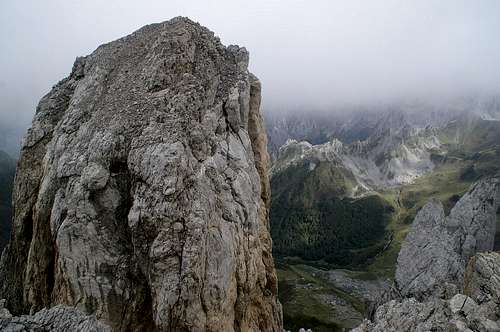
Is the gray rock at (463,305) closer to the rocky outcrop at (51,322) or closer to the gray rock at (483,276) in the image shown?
the gray rock at (483,276)

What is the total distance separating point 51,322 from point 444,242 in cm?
7882

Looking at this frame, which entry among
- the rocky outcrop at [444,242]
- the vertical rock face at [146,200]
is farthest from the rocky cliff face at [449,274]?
the vertical rock face at [146,200]

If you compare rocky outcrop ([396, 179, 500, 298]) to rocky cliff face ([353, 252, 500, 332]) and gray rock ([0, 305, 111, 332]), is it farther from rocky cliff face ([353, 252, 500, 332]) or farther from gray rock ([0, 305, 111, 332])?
gray rock ([0, 305, 111, 332])

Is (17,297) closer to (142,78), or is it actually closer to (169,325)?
(169,325)

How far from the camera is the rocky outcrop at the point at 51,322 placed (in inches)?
818

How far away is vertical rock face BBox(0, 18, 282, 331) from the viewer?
29078 millimetres

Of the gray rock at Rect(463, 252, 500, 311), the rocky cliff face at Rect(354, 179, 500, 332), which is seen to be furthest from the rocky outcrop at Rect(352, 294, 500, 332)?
the gray rock at Rect(463, 252, 500, 311)

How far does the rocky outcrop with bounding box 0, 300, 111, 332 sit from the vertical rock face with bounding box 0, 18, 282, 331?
5.51 meters

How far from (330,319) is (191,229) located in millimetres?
121635

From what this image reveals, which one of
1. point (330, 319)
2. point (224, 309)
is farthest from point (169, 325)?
point (330, 319)

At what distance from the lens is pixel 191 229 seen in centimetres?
2916

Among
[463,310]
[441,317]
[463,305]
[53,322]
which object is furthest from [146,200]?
[463,305]

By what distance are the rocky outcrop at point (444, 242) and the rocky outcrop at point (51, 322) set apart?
2143 inches

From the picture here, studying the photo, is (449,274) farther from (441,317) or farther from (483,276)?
(441,317)
